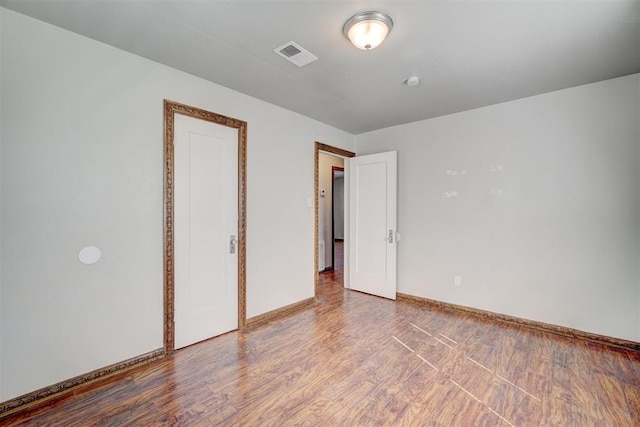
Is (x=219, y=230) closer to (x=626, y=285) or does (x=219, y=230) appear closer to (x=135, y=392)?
(x=135, y=392)

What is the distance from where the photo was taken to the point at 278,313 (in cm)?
347

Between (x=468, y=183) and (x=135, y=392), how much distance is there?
3.91 metres

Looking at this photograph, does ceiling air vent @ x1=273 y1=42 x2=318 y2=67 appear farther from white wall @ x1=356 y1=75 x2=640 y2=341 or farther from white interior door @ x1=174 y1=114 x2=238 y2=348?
white wall @ x1=356 y1=75 x2=640 y2=341

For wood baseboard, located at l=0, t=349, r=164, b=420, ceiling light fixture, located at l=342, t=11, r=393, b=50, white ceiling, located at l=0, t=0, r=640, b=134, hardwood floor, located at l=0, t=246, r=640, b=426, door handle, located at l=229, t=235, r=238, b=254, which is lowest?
hardwood floor, located at l=0, t=246, r=640, b=426

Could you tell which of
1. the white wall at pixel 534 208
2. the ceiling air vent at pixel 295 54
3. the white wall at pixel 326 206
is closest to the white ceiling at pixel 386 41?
the ceiling air vent at pixel 295 54

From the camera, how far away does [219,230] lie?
114 inches

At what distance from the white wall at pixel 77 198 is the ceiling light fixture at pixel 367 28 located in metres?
1.56

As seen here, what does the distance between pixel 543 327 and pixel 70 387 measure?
171 inches

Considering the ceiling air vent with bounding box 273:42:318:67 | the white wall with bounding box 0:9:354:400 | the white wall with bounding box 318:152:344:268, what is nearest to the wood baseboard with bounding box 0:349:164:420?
the white wall with bounding box 0:9:354:400

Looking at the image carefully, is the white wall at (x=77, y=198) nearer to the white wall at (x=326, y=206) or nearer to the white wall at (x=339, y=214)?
the white wall at (x=326, y=206)

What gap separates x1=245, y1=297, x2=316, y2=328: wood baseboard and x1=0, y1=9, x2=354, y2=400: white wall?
99 cm

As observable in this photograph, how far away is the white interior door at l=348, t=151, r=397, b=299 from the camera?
4062 millimetres

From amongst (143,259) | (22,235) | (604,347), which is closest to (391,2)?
(143,259)

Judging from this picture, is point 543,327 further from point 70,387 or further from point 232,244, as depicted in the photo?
point 70,387
